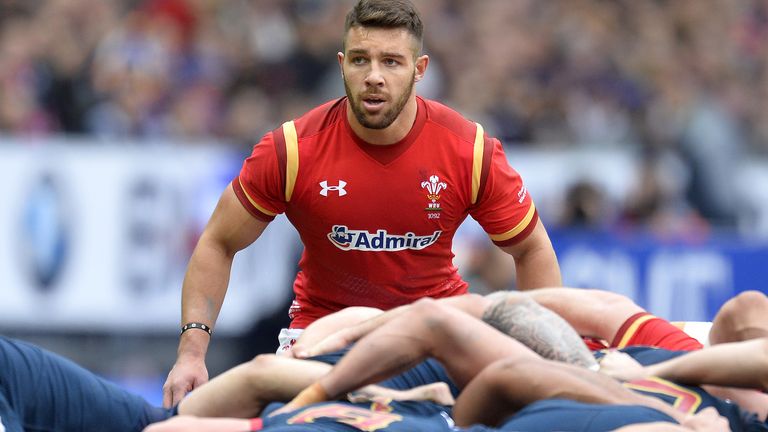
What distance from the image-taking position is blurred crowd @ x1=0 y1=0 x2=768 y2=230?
36.1 ft

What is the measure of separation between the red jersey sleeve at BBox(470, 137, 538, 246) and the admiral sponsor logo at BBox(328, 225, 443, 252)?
1.28 feet

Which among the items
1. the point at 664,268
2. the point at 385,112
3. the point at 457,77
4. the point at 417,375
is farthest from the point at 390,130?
the point at 457,77

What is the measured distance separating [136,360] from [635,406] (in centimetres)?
637

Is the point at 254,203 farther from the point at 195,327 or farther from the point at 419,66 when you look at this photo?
the point at 419,66

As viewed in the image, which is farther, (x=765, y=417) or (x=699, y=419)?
(x=765, y=417)

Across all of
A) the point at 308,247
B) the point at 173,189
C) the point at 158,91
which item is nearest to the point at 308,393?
the point at 308,247

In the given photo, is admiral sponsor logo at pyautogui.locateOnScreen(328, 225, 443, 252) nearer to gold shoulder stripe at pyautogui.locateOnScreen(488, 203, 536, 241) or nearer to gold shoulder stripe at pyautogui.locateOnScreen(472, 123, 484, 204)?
gold shoulder stripe at pyautogui.locateOnScreen(472, 123, 484, 204)

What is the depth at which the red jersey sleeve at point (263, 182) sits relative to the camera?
657cm

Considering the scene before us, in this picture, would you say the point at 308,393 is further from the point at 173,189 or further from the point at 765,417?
the point at 173,189

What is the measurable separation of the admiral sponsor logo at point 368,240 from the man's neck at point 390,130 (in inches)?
16.5

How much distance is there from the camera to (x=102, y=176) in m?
10.6

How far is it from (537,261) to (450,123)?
2.59 feet

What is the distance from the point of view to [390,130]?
655cm

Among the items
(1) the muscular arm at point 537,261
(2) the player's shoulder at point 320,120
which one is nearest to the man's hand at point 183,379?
(2) the player's shoulder at point 320,120
